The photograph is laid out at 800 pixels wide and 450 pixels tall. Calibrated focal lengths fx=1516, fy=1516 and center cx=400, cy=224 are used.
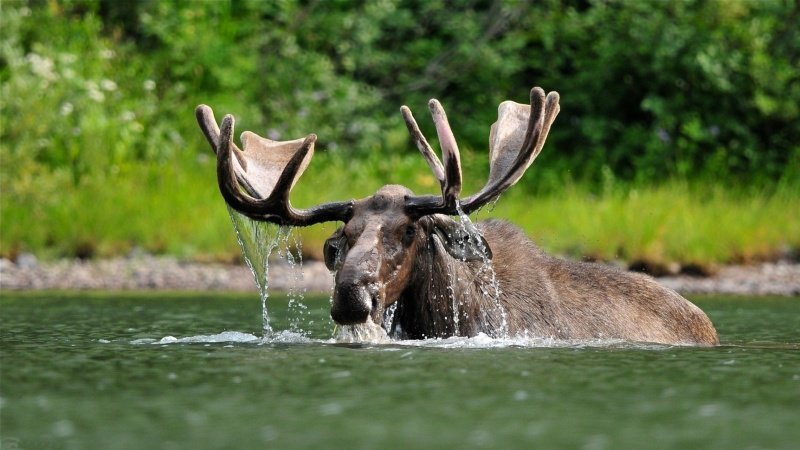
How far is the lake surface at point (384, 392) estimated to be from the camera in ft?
16.9

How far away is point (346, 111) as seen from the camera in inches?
713

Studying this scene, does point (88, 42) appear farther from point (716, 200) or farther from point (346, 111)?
point (716, 200)

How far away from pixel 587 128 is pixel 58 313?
30.1 feet

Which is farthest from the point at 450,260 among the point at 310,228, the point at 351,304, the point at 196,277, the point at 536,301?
the point at 310,228

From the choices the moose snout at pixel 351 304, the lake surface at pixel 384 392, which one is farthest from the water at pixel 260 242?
the moose snout at pixel 351 304

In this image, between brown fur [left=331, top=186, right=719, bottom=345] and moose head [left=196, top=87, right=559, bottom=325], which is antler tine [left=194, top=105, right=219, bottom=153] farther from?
brown fur [left=331, top=186, right=719, bottom=345]

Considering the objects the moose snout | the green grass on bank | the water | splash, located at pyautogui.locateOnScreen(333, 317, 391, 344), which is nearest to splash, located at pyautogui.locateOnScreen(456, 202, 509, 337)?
splash, located at pyautogui.locateOnScreen(333, 317, 391, 344)

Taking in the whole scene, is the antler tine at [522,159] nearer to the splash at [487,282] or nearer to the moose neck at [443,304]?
the splash at [487,282]

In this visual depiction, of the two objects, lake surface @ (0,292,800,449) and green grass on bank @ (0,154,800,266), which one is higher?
green grass on bank @ (0,154,800,266)

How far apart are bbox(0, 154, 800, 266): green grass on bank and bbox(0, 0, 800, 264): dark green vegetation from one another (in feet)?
0.08

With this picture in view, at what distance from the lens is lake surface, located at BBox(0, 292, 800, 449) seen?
5.14m

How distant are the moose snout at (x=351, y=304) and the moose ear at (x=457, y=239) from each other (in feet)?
2.48

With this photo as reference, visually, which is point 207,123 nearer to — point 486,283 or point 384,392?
point 486,283

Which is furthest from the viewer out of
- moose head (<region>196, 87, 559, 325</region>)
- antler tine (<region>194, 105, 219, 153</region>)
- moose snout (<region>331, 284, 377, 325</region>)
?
antler tine (<region>194, 105, 219, 153</region>)
